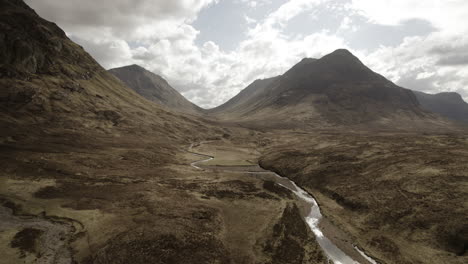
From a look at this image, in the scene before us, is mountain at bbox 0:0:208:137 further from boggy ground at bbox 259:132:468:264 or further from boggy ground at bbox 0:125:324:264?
boggy ground at bbox 259:132:468:264

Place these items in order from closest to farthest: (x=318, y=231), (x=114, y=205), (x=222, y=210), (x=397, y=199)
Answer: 1. (x=318, y=231)
2. (x=114, y=205)
3. (x=222, y=210)
4. (x=397, y=199)

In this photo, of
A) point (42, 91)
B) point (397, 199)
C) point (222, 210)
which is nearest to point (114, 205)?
point (222, 210)

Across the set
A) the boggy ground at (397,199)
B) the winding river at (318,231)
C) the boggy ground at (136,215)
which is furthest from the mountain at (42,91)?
the boggy ground at (397,199)

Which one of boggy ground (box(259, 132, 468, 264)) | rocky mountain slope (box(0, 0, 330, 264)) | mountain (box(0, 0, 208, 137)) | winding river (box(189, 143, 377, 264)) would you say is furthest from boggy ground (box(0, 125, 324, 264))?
mountain (box(0, 0, 208, 137))

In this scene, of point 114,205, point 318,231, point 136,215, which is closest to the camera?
point 136,215

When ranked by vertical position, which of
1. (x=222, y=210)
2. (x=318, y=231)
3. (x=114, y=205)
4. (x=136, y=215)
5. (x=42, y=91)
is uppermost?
(x=42, y=91)

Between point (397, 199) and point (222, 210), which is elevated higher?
point (397, 199)

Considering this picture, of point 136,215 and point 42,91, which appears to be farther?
point 42,91

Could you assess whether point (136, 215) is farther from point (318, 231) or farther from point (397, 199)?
point (397, 199)

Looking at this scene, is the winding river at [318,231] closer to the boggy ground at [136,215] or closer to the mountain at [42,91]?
the boggy ground at [136,215]
